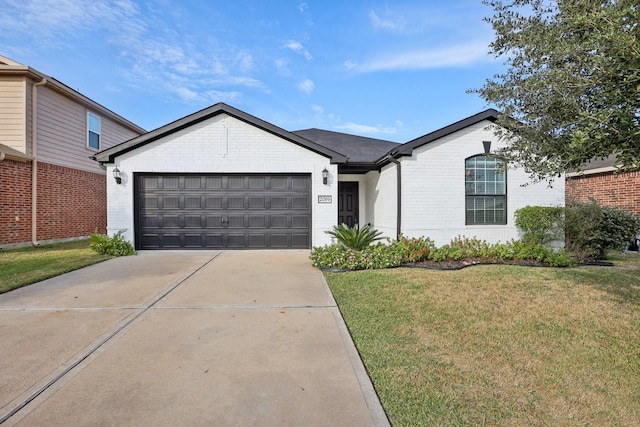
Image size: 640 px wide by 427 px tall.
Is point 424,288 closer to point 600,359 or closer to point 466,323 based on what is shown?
point 466,323

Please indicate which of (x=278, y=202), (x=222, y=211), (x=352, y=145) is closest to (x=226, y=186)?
(x=222, y=211)

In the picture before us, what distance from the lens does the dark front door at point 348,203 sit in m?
12.7

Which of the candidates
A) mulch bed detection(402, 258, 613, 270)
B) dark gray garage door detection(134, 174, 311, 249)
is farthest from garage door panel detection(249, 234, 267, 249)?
mulch bed detection(402, 258, 613, 270)

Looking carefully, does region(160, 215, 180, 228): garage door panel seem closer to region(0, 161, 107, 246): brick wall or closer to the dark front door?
region(0, 161, 107, 246): brick wall

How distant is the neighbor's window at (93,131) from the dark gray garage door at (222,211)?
6.49 m

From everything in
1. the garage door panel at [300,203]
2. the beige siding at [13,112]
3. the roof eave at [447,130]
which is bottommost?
the garage door panel at [300,203]

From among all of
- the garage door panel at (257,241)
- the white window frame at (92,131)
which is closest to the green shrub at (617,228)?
the garage door panel at (257,241)

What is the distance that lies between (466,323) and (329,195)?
6626mm

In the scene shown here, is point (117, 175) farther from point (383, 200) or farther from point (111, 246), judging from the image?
point (383, 200)

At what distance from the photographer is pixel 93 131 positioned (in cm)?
1454

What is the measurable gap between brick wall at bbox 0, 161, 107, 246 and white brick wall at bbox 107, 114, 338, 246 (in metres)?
3.69

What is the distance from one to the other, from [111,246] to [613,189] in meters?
16.5

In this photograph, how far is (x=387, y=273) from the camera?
22.3 ft

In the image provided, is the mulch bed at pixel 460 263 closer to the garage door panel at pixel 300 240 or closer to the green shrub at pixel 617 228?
the green shrub at pixel 617 228
